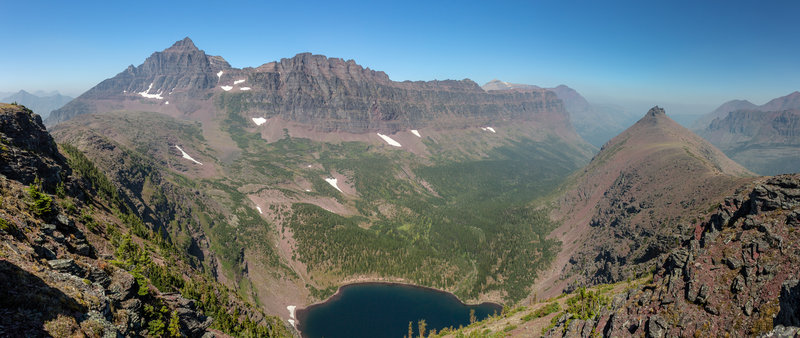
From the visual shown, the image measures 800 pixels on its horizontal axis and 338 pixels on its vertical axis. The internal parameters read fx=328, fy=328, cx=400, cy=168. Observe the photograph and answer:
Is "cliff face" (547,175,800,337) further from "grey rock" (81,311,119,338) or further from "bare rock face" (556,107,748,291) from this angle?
"grey rock" (81,311,119,338)

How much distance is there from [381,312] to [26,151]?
107 meters

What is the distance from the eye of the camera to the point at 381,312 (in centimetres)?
12575

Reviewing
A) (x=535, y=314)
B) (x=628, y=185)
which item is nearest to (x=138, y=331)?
(x=535, y=314)

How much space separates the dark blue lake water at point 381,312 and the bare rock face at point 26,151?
8092 centimetres

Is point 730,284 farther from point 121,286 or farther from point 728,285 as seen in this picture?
point 121,286

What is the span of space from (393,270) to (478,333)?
87201 mm

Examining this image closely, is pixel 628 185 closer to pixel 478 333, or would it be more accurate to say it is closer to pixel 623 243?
pixel 623 243

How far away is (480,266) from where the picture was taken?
523ft

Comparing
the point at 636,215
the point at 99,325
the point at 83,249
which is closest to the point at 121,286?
the point at 83,249

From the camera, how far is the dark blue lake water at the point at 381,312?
114250 millimetres

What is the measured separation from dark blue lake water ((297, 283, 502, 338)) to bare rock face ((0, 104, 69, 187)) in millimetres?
80922

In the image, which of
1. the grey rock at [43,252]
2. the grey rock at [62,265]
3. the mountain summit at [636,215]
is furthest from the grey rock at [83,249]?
the mountain summit at [636,215]

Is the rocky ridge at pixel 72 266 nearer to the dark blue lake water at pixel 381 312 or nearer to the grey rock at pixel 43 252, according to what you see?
the grey rock at pixel 43 252

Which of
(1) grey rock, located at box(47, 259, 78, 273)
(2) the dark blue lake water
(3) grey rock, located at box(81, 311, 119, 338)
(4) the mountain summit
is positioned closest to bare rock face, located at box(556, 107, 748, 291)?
(4) the mountain summit
